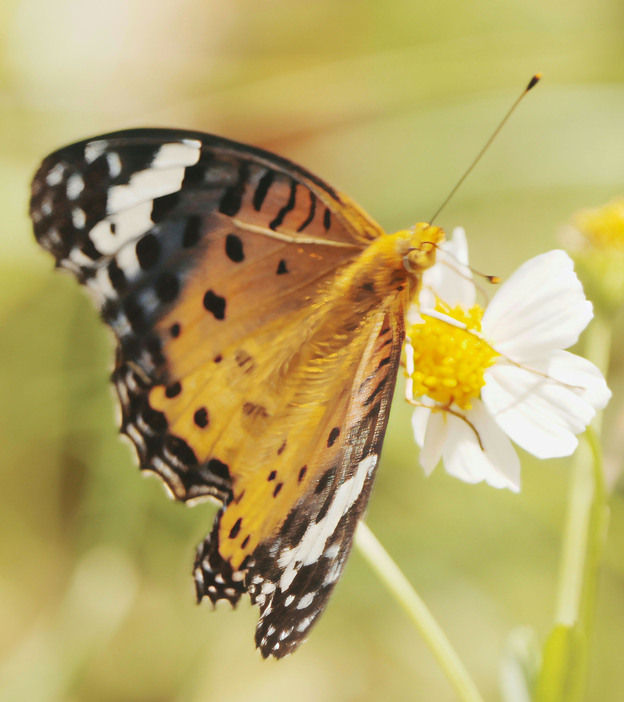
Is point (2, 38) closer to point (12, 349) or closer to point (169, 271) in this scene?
point (12, 349)

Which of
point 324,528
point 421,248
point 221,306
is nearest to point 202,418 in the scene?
point 221,306

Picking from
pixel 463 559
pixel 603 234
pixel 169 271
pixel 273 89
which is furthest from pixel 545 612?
pixel 273 89

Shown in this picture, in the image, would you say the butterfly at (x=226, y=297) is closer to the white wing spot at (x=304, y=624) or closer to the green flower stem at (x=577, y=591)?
the white wing spot at (x=304, y=624)

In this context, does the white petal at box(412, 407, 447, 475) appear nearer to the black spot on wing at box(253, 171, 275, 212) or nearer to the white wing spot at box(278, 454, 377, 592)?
the white wing spot at box(278, 454, 377, 592)

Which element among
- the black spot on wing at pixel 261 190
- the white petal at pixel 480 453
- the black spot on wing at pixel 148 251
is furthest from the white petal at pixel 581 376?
the black spot on wing at pixel 148 251

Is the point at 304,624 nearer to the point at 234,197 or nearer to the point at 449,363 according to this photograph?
the point at 449,363
